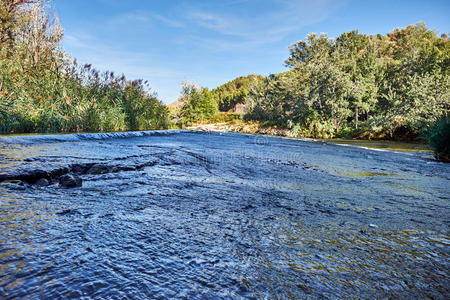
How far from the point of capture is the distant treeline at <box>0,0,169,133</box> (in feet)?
21.1

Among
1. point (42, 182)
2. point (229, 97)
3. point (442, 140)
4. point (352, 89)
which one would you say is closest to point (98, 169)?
point (42, 182)

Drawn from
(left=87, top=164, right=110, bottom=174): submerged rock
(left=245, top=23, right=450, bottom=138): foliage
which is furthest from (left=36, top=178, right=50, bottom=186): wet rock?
(left=245, top=23, right=450, bottom=138): foliage

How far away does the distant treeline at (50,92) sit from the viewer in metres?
6.42

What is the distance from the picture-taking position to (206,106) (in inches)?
2185

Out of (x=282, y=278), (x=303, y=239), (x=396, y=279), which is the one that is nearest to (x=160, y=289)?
(x=282, y=278)

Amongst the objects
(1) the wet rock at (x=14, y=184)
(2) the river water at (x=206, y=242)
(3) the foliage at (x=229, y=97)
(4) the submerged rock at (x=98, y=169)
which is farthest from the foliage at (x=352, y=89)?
(3) the foliage at (x=229, y=97)

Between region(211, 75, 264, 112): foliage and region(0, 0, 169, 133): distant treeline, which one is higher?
region(211, 75, 264, 112): foliage

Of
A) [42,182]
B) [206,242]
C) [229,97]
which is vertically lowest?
[206,242]

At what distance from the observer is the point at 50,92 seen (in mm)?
7297

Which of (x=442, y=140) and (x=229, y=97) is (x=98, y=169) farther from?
(x=229, y=97)

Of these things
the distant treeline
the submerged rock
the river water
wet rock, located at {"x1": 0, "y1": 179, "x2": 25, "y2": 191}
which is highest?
the distant treeline

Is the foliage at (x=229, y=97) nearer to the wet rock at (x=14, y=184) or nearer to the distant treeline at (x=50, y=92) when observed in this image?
the distant treeline at (x=50, y=92)

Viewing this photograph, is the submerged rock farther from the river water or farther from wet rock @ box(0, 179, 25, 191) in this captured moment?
wet rock @ box(0, 179, 25, 191)

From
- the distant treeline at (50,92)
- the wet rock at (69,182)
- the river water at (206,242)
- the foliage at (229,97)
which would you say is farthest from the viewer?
the foliage at (229,97)
